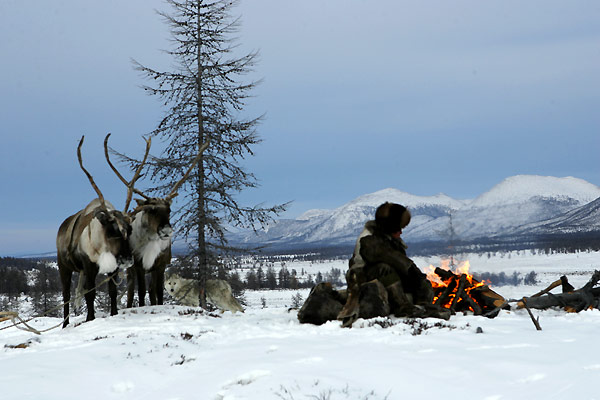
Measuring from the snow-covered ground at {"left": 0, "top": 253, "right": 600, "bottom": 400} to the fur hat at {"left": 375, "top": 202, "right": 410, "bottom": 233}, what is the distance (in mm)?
1678

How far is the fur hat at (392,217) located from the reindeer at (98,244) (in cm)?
499

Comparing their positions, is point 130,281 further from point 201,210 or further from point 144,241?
point 201,210

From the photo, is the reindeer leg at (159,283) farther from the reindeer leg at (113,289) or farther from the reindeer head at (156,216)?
the reindeer head at (156,216)

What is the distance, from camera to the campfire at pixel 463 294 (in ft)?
32.5

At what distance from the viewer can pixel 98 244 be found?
32.4 ft

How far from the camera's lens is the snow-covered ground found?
4781 millimetres

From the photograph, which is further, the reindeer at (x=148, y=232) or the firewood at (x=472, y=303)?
the reindeer at (x=148, y=232)

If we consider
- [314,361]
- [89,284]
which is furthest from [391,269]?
[89,284]

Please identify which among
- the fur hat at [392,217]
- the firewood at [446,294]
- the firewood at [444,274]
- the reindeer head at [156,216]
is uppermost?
the reindeer head at [156,216]

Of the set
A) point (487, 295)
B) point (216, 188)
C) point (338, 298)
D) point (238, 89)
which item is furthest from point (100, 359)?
point (238, 89)

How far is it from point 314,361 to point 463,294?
5.21m

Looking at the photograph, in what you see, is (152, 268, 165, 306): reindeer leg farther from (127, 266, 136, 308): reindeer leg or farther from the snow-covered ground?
the snow-covered ground

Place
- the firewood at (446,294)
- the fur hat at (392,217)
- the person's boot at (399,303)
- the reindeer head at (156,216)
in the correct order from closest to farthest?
1. the person's boot at (399,303)
2. the fur hat at (392,217)
3. the firewood at (446,294)
4. the reindeer head at (156,216)

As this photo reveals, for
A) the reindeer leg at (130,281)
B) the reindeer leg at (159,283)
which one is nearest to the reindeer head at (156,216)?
the reindeer leg at (159,283)
